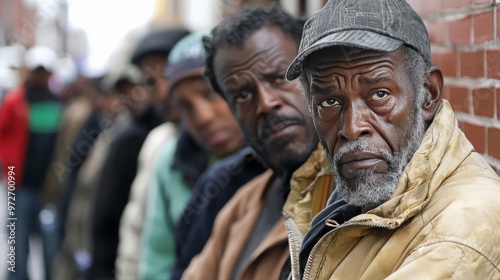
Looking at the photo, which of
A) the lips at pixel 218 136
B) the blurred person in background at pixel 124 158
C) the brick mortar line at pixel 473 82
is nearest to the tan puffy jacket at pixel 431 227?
the brick mortar line at pixel 473 82

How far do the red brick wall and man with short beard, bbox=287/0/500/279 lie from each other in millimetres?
474

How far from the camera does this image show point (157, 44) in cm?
641

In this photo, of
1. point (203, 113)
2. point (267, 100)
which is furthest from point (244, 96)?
point (203, 113)

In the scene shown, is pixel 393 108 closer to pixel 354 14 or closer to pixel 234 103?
pixel 354 14

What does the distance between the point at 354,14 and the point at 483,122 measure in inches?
34.2

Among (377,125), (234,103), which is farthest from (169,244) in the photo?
(377,125)

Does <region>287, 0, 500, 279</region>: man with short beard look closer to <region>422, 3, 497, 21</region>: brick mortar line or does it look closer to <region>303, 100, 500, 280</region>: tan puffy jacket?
<region>303, 100, 500, 280</region>: tan puffy jacket

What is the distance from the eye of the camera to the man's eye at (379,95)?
233cm

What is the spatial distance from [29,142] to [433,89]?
7053mm

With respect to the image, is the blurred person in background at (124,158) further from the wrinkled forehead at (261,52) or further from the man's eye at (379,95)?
the man's eye at (379,95)

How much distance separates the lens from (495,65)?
278 cm

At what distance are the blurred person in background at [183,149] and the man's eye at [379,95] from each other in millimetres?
2385

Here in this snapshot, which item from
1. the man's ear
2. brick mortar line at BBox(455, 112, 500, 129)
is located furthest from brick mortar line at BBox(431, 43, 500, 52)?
the man's ear

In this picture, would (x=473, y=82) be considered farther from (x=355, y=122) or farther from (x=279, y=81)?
(x=355, y=122)
